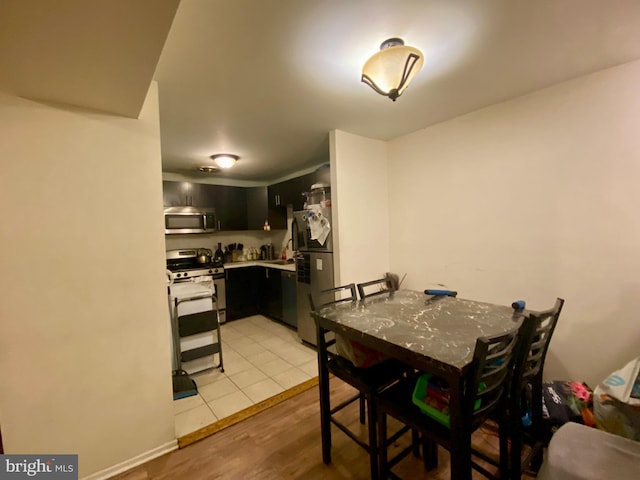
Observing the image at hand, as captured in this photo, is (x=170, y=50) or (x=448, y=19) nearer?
(x=448, y=19)

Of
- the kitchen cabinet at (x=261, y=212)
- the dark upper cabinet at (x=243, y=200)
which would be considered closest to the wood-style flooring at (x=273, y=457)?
the dark upper cabinet at (x=243, y=200)

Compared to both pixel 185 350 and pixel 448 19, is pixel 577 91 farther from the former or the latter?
pixel 185 350

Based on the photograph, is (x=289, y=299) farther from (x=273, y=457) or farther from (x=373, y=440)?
(x=373, y=440)

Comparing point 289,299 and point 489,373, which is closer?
point 489,373

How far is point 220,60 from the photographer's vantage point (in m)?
1.57

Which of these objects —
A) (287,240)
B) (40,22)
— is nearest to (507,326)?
(40,22)

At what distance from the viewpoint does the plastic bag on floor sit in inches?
51.3

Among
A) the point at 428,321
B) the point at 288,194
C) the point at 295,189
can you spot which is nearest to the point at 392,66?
the point at 428,321

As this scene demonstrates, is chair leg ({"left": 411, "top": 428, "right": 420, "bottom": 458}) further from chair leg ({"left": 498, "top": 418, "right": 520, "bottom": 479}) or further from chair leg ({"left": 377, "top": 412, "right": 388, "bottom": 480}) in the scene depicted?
chair leg ({"left": 498, "top": 418, "right": 520, "bottom": 479})

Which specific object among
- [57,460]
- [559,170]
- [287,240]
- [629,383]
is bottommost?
[57,460]

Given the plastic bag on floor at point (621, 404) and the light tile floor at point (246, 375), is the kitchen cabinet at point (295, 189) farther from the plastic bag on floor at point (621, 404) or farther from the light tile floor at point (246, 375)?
the plastic bag on floor at point (621, 404)

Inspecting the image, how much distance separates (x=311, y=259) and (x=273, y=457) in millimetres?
1876

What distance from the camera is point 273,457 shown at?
1.66 metres

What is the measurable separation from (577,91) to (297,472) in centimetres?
311
